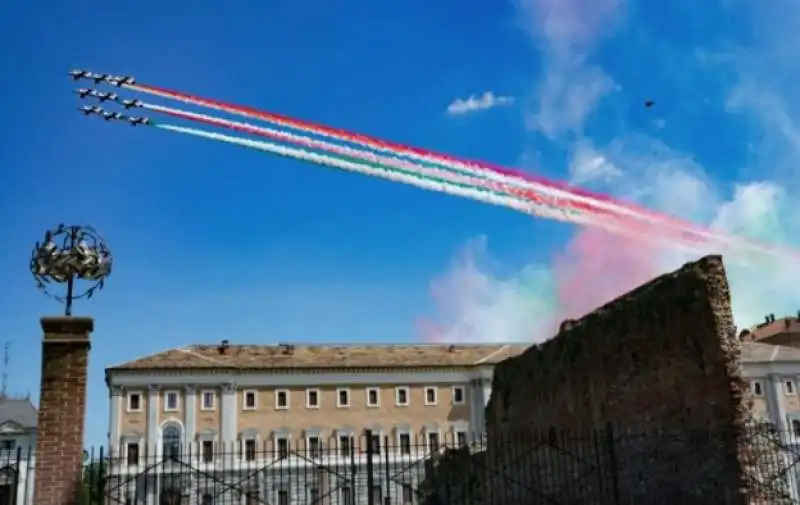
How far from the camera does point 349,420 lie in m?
48.2

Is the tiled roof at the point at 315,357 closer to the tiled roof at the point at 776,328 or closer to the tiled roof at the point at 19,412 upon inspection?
the tiled roof at the point at 19,412

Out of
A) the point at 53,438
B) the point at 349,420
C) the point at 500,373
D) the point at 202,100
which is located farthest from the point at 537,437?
the point at 349,420

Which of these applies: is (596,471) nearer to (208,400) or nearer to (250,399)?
(250,399)

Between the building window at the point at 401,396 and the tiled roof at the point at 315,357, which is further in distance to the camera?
the building window at the point at 401,396

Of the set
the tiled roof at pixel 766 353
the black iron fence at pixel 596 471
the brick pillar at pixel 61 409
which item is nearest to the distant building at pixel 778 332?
the tiled roof at pixel 766 353

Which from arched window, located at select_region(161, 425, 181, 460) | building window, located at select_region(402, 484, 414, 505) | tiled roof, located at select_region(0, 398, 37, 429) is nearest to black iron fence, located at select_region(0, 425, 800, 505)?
building window, located at select_region(402, 484, 414, 505)

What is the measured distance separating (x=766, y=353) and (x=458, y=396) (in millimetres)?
18041

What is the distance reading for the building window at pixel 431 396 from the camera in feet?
162

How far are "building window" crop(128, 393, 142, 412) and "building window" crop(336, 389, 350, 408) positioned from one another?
10.8m

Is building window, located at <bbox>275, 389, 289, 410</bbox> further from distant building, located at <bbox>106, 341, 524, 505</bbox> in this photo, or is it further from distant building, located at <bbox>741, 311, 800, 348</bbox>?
distant building, located at <bbox>741, 311, 800, 348</bbox>

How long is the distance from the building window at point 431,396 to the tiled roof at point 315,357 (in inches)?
54.7

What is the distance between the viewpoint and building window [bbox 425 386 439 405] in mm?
49344

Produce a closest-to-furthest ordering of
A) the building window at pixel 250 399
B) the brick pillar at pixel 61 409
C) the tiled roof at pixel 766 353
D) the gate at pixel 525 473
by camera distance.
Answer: the brick pillar at pixel 61 409 < the gate at pixel 525 473 < the building window at pixel 250 399 < the tiled roof at pixel 766 353

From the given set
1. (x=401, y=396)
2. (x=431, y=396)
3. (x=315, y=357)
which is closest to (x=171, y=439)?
(x=315, y=357)
